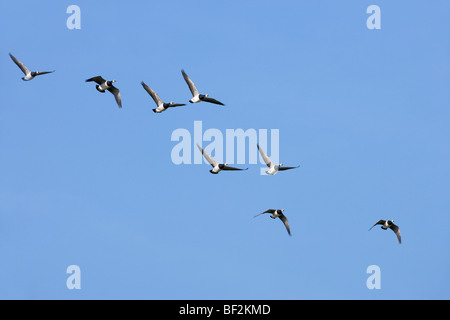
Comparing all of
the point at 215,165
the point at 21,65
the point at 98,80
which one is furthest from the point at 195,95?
the point at 21,65

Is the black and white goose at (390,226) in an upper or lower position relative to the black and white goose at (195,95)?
lower

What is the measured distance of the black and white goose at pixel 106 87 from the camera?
301ft

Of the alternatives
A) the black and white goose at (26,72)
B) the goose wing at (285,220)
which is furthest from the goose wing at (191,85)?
the black and white goose at (26,72)

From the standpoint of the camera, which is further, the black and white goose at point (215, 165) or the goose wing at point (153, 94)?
the goose wing at point (153, 94)

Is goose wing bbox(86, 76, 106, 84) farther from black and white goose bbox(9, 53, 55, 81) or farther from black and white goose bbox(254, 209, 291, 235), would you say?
black and white goose bbox(254, 209, 291, 235)

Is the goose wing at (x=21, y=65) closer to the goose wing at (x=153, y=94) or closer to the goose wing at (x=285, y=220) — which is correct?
the goose wing at (x=153, y=94)

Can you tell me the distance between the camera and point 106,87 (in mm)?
92438

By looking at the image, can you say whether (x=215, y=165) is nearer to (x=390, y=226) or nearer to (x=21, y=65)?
(x=390, y=226)

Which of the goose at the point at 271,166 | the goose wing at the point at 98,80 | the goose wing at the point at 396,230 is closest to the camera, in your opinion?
the goose wing at the point at 98,80

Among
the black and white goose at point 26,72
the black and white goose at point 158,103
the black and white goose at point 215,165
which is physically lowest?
the black and white goose at point 215,165

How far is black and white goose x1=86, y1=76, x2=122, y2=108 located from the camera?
91750mm

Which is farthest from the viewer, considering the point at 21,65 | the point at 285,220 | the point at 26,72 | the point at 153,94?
the point at 26,72
